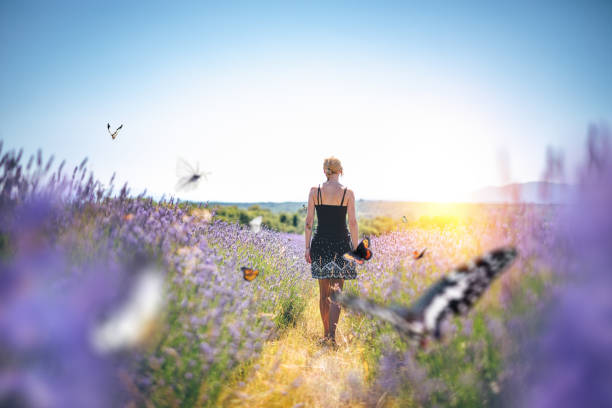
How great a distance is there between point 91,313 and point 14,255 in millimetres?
848

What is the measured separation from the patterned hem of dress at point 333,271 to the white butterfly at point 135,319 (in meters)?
1.83

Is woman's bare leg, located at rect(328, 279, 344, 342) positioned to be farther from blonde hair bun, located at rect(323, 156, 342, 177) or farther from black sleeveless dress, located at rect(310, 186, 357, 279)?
blonde hair bun, located at rect(323, 156, 342, 177)

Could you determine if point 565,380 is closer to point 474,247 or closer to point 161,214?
point 474,247

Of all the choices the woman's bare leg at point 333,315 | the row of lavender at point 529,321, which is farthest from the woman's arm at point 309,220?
the row of lavender at point 529,321

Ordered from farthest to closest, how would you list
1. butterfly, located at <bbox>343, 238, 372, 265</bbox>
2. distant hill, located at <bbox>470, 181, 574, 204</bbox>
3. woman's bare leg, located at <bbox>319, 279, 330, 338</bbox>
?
woman's bare leg, located at <bbox>319, 279, 330, 338</bbox> < butterfly, located at <bbox>343, 238, 372, 265</bbox> < distant hill, located at <bbox>470, 181, 574, 204</bbox>

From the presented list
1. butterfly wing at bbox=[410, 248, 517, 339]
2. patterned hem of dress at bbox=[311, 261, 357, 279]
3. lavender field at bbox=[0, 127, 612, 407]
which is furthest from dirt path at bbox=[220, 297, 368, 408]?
butterfly wing at bbox=[410, 248, 517, 339]

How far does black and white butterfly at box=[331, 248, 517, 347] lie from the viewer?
1437mm

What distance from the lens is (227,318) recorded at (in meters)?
2.23

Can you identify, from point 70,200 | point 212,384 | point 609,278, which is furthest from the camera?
point 70,200

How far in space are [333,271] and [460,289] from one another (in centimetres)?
199

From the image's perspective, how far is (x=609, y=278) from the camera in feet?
3.66

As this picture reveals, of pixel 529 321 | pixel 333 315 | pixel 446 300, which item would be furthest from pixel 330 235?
pixel 529 321

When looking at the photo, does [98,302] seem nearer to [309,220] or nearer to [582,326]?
[582,326]

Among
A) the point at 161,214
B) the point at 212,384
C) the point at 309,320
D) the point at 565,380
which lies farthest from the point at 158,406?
the point at 309,320
